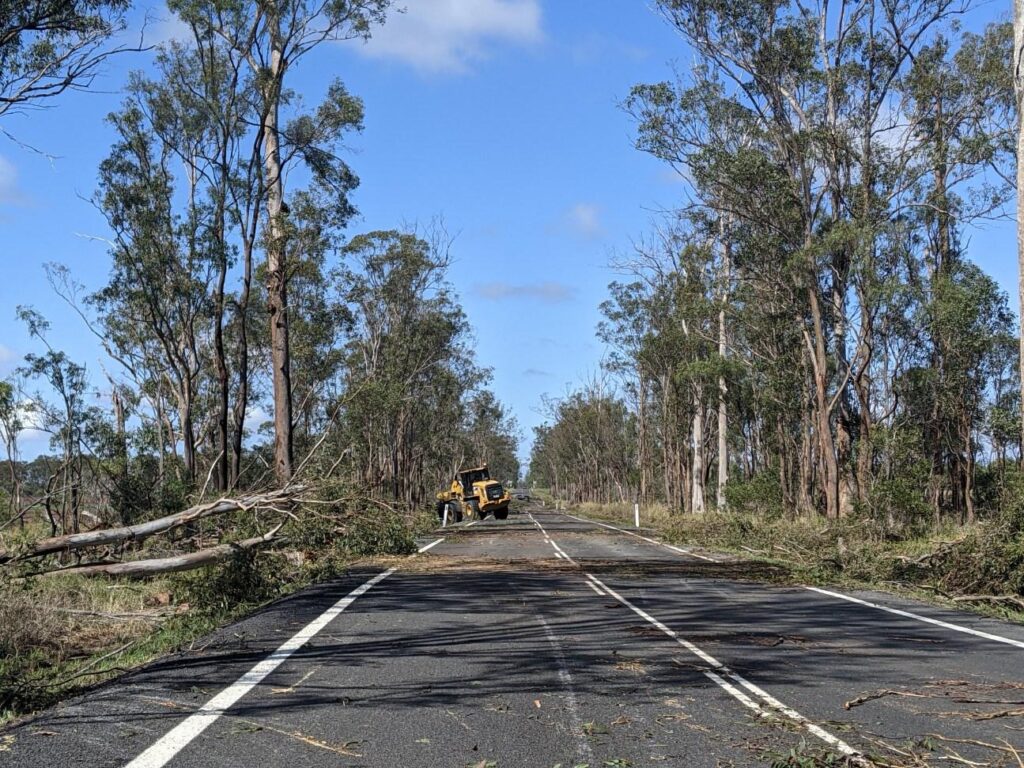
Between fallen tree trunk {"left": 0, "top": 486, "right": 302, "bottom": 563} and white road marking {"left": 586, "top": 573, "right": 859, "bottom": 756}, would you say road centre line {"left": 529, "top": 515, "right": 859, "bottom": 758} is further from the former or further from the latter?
fallen tree trunk {"left": 0, "top": 486, "right": 302, "bottom": 563}

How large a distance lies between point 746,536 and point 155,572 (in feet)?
65.0

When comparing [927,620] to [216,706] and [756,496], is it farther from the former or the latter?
[756,496]

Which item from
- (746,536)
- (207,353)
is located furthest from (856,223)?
(207,353)

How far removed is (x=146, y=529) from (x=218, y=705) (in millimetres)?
5300

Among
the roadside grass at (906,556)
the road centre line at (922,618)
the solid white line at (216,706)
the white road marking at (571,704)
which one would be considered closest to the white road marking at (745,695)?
the white road marking at (571,704)

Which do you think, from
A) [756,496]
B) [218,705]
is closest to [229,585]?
[218,705]

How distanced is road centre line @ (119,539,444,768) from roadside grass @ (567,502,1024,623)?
883 cm

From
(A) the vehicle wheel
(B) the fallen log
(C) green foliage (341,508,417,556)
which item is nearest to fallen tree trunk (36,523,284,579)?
(C) green foliage (341,508,417,556)

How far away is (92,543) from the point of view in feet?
33.8

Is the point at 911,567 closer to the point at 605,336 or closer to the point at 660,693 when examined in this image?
the point at 660,693

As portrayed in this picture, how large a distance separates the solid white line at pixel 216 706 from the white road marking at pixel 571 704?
232 centimetres

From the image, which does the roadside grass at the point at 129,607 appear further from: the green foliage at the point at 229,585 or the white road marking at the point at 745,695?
the white road marking at the point at 745,695

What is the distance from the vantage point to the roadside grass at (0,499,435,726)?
7824mm

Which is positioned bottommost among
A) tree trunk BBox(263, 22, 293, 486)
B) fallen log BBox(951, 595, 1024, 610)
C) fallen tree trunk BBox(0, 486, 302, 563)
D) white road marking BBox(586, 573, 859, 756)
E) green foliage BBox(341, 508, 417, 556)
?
fallen log BBox(951, 595, 1024, 610)
